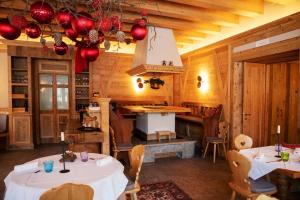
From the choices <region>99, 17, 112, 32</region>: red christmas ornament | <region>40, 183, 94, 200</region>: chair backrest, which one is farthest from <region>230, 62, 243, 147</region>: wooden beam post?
<region>40, 183, 94, 200</region>: chair backrest

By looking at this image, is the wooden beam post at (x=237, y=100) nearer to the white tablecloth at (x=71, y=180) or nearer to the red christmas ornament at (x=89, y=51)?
the white tablecloth at (x=71, y=180)

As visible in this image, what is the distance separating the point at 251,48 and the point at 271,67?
1.21m

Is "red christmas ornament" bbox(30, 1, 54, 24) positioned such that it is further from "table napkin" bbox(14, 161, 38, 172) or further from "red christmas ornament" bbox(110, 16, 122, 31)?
"table napkin" bbox(14, 161, 38, 172)

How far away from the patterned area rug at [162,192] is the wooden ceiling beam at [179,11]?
3052mm

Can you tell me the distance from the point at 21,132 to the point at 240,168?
231 inches

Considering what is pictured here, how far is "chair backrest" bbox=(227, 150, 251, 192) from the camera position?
2377mm

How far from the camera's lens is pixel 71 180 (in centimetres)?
196

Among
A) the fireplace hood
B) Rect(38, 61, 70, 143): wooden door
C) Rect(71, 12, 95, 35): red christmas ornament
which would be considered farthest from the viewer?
Rect(38, 61, 70, 143): wooden door

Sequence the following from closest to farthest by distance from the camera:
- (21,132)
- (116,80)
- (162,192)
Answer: (162,192) → (21,132) → (116,80)

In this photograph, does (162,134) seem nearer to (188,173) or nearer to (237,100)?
(188,173)

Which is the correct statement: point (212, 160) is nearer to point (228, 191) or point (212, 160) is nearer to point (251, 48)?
point (228, 191)

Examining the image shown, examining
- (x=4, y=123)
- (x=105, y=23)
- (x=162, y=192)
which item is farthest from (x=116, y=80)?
(x=105, y=23)

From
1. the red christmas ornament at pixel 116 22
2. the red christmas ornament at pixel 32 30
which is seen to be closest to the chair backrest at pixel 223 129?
the red christmas ornament at pixel 116 22

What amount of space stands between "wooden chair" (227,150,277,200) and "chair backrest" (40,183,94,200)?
1.69 metres
